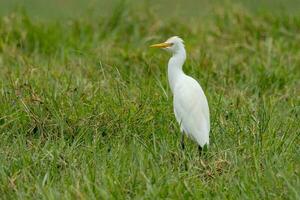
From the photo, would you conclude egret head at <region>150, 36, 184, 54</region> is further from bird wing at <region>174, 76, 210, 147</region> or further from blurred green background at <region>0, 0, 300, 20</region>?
blurred green background at <region>0, 0, 300, 20</region>

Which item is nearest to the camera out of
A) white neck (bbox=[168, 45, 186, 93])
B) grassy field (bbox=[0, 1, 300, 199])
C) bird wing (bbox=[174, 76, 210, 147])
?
grassy field (bbox=[0, 1, 300, 199])

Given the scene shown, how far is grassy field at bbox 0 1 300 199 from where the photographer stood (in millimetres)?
3748

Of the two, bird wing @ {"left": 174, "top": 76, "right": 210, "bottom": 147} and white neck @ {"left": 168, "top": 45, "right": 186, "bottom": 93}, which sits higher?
white neck @ {"left": 168, "top": 45, "right": 186, "bottom": 93}

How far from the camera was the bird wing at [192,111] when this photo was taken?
424 cm

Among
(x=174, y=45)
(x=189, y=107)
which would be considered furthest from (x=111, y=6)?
(x=189, y=107)

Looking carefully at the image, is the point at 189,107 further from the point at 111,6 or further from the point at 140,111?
the point at 111,6

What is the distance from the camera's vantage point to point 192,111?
435 cm

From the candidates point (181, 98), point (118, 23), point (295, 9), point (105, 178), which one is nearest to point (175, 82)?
point (181, 98)

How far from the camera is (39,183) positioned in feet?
12.3

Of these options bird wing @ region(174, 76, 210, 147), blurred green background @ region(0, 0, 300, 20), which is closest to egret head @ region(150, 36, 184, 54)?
bird wing @ region(174, 76, 210, 147)

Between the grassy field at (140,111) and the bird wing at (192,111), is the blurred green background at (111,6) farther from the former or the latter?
the bird wing at (192,111)

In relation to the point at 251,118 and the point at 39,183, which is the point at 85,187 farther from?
the point at 251,118

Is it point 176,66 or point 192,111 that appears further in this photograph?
point 176,66

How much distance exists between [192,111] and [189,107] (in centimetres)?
2
